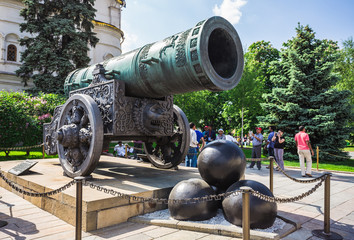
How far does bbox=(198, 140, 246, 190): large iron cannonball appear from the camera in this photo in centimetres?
391

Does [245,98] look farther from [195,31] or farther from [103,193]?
[103,193]

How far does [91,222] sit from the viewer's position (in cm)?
348

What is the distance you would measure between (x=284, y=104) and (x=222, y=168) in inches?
489

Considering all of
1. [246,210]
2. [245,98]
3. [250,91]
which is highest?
[250,91]

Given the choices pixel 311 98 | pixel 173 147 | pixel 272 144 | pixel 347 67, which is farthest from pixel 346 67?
pixel 173 147

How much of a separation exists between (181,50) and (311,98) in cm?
1246

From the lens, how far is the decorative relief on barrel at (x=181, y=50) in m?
3.85

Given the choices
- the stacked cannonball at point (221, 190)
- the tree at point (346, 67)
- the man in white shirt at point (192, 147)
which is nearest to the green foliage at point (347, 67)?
the tree at point (346, 67)

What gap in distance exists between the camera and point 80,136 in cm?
480

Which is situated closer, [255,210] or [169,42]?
[255,210]

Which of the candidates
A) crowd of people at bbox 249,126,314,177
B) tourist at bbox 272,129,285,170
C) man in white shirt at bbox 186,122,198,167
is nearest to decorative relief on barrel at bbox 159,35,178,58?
man in white shirt at bbox 186,122,198,167

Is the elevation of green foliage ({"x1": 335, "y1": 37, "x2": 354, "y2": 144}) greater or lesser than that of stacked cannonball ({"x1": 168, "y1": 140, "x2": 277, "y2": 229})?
greater

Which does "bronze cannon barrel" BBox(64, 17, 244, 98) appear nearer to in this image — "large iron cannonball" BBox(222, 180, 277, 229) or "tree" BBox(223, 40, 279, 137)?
"large iron cannonball" BBox(222, 180, 277, 229)

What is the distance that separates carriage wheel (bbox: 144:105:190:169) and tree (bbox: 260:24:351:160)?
956 cm
